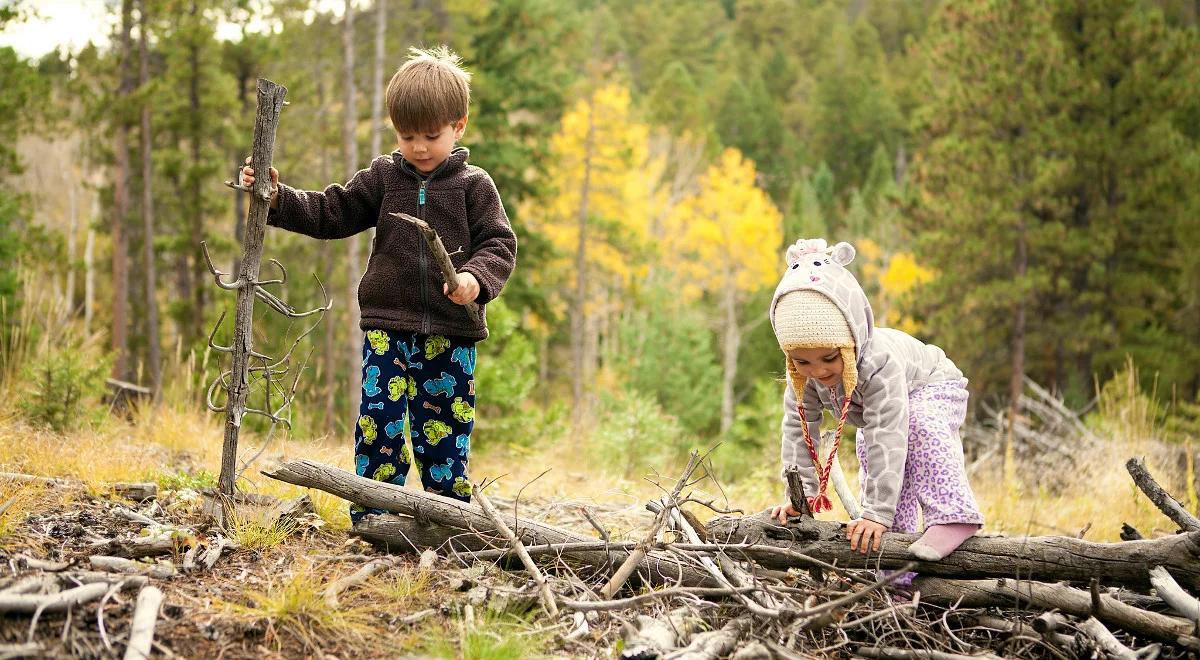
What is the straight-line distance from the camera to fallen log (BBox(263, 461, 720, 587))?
9.64 feet

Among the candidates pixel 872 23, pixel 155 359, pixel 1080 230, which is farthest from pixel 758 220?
pixel 872 23

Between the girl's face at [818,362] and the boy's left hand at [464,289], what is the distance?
43.2 inches

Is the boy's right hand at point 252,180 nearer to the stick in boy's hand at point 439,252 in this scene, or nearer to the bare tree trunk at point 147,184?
the stick in boy's hand at point 439,252

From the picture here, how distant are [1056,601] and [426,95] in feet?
8.81

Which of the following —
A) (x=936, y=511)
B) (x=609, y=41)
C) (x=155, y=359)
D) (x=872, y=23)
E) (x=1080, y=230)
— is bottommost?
(x=155, y=359)

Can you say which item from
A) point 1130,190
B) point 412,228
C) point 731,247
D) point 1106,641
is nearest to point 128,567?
point 412,228

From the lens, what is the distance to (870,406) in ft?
9.41

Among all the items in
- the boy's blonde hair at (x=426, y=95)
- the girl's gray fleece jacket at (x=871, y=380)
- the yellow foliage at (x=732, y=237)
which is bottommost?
the girl's gray fleece jacket at (x=871, y=380)

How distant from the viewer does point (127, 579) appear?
241 cm

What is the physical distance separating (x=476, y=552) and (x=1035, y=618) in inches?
71.9

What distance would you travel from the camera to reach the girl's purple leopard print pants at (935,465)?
110 inches

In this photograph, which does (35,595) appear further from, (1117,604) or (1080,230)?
(1080,230)

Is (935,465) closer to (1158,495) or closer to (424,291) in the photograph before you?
(1158,495)

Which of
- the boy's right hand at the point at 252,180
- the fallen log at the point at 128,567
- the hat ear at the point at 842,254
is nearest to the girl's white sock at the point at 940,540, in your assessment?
the hat ear at the point at 842,254
